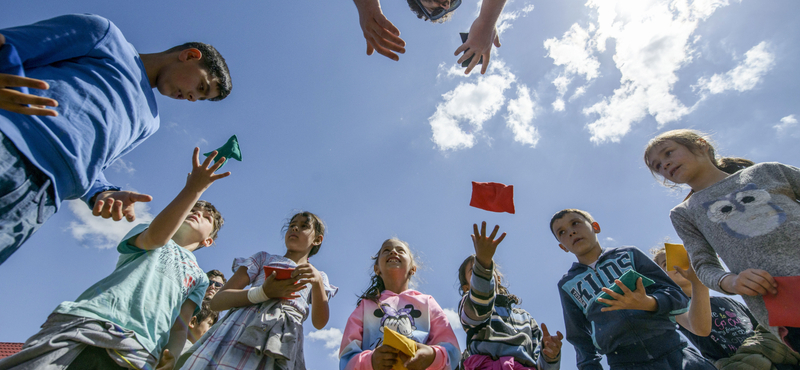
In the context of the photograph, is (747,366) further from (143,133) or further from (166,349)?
(143,133)

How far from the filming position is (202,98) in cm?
245

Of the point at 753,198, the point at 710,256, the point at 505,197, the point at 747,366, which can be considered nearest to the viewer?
the point at 753,198

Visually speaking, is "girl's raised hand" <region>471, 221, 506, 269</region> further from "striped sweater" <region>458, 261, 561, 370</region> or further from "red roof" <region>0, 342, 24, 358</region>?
"red roof" <region>0, 342, 24, 358</region>

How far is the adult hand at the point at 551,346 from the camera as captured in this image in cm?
283

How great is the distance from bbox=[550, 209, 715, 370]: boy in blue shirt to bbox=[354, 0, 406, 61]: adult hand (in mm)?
2191

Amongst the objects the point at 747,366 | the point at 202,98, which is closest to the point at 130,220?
the point at 202,98

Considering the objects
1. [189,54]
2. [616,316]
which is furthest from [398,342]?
[189,54]

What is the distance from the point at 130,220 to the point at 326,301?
1.56 m

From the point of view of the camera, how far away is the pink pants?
282 cm

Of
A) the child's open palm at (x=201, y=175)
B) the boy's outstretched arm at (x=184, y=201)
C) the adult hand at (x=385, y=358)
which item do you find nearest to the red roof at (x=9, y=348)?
the boy's outstretched arm at (x=184, y=201)

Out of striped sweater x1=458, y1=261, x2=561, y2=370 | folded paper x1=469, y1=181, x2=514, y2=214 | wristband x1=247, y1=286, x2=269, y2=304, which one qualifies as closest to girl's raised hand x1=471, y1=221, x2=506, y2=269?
striped sweater x1=458, y1=261, x2=561, y2=370

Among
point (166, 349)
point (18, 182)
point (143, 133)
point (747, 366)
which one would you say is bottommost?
point (18, 182)

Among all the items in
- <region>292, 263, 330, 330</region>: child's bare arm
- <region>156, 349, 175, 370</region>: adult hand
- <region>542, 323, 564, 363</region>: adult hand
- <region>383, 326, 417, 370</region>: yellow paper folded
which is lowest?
<region>383, 326, 417, 370</region>: yellow paper folded

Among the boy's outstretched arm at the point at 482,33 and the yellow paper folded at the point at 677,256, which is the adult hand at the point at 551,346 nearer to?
the yellow paper folded at the point at 677,256
